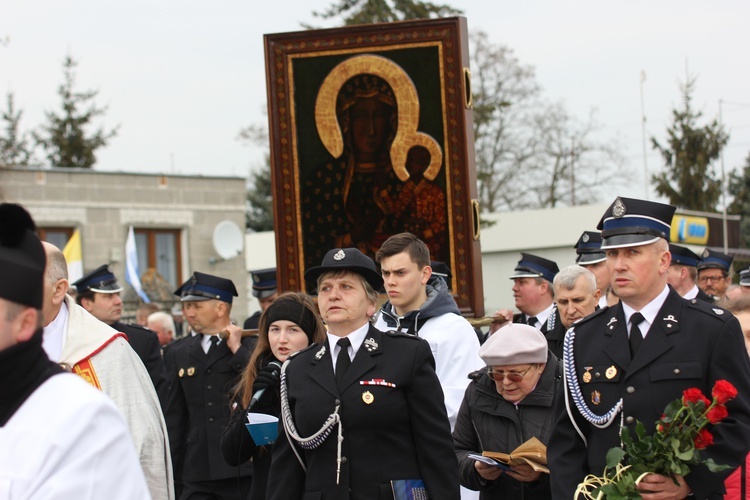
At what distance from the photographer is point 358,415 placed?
221 inches

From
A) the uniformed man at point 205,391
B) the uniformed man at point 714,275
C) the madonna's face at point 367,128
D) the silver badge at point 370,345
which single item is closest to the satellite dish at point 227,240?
the uniformed man at point 714,275

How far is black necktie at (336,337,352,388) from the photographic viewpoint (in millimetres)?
5758

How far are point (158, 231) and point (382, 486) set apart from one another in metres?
26.2

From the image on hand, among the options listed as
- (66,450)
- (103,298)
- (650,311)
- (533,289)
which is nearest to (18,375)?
(66,450)

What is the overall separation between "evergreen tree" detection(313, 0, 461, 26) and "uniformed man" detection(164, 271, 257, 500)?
62.7ft

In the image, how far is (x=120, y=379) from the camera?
545cm

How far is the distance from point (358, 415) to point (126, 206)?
83.5ft

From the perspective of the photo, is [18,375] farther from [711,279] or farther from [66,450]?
[711,279]

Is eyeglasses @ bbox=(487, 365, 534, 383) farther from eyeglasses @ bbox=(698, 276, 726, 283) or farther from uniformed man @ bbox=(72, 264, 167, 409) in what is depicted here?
eyeglasses @ bbox=(698, 276, 726, 283)

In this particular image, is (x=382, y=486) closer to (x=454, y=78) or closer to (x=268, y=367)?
(x=268, y=367)

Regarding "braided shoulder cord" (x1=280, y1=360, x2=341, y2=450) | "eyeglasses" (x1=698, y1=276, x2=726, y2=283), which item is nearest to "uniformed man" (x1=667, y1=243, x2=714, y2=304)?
"eyeglasses" (x1=698, y1=276, x2=726, y2=283)

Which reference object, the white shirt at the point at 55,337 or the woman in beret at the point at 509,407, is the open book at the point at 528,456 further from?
the white shirt at the point at 55,337

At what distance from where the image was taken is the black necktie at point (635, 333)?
5.15m

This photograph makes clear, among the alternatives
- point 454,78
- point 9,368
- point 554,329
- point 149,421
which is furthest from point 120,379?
point 454,78
